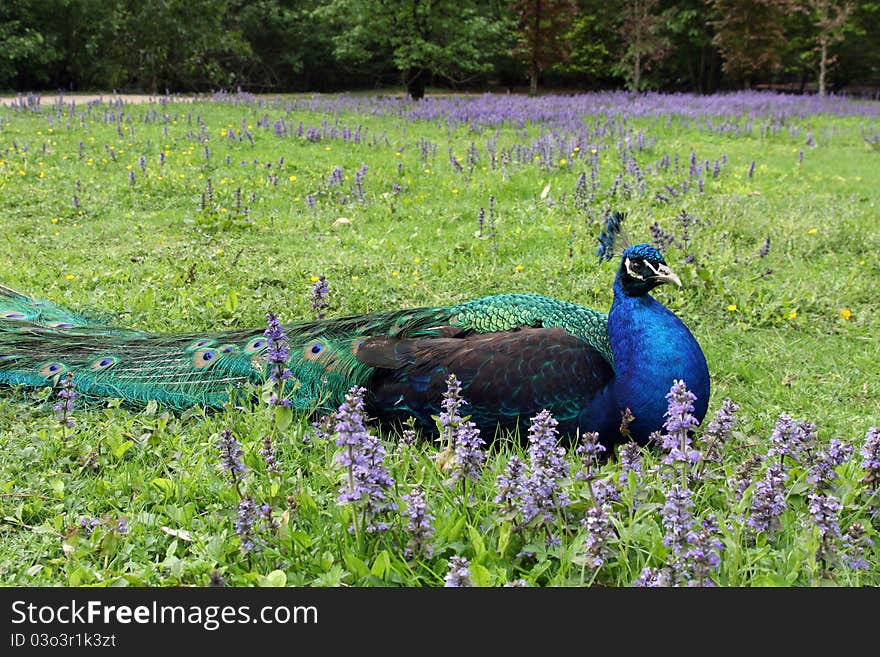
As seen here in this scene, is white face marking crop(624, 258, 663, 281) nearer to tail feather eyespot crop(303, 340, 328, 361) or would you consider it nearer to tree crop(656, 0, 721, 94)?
tail feather eyespot crop(303, 340, 328, 361)

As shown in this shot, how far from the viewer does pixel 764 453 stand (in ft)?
12.4

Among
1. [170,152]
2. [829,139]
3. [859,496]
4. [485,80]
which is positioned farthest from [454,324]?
[485,80]

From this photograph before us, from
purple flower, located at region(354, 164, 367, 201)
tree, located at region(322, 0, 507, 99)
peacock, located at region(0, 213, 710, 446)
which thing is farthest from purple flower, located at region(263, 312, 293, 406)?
tree, located at region(322, 0, 507, 99)

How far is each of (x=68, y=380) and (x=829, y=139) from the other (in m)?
15.1

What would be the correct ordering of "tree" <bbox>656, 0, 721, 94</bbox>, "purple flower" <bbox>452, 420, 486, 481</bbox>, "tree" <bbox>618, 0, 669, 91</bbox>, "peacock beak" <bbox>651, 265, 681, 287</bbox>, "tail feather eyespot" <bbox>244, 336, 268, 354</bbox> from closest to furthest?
"purple flower" <bbox>452, 420, 486, 481</bbox> < "peacock beak" <bbox>651, 265, 681, 287</bbox> < "tail feather eyespot" <bbox>244, 336, 268, 354</bbox> < "tree" <bbox>618, 0, 669, 91</bbox> < "tree" <bbox>656, 0, 721, 94</bbox>

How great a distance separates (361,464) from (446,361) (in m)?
1.27

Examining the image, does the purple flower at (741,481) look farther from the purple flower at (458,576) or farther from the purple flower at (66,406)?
the purple flower at (66,406)

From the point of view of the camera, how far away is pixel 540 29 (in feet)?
88.0

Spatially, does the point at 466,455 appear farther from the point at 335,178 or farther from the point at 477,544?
the point at 335,178

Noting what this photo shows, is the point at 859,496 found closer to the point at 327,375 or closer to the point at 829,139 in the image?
the point at 327,375

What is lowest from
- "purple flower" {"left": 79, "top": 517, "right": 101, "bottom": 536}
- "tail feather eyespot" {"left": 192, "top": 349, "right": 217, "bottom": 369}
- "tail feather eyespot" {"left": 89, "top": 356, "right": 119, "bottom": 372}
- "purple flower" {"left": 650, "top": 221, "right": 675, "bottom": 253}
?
"purple flower" {"left": 79, "top": 517, "right": 101, "bottom": 536}

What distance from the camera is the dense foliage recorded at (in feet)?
76.6

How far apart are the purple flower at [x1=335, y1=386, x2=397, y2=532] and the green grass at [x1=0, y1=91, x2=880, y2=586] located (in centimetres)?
16

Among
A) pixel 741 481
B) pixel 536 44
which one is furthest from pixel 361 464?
pixel 536 44
